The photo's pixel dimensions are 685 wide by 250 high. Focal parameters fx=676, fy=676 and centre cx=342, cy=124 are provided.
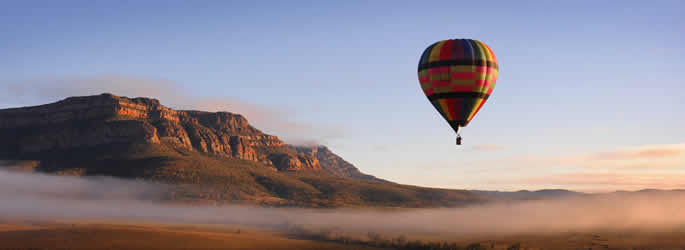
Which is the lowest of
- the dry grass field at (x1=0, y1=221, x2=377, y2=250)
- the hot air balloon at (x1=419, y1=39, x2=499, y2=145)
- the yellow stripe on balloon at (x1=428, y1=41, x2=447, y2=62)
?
the dry grass field at (x1=0, y1=221, x2=377, y2=250)

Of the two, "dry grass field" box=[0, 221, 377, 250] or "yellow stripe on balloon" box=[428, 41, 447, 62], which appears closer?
"yellow stripe on balloon" box=[428, 41, 447, 62]

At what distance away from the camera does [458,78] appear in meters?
60.1

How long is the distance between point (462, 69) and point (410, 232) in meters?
45.0

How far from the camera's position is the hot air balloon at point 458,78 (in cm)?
6022

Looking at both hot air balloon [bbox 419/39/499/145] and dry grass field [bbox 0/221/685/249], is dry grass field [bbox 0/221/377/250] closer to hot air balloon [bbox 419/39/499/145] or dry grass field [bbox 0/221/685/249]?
dry grass field [bbox 0/221/685/249]

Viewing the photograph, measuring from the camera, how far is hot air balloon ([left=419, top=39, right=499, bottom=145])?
198ft

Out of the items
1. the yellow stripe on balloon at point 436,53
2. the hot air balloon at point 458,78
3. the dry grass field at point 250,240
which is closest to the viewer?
the hot air balloon at point 458,78

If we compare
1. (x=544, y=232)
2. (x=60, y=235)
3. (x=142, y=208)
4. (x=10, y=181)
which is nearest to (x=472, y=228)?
(x=544, y=232)

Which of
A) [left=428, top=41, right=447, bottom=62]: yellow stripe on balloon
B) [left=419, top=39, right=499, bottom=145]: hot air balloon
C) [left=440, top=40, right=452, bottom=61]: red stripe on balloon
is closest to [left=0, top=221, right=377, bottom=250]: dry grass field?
→ [left=419, top=39, right=499, bottom=145]: hot air balloon

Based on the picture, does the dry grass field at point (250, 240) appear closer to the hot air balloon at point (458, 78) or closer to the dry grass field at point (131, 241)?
the dry grass field at point (131, 241)

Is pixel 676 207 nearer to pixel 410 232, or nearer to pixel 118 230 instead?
pixel 410 232

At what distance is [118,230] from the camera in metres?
82.5

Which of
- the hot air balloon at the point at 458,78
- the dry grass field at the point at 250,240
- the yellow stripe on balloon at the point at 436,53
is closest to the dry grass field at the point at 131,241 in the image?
the dry grass field at the point at 250,240

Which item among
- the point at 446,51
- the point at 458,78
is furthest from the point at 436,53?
the point at 458,78
